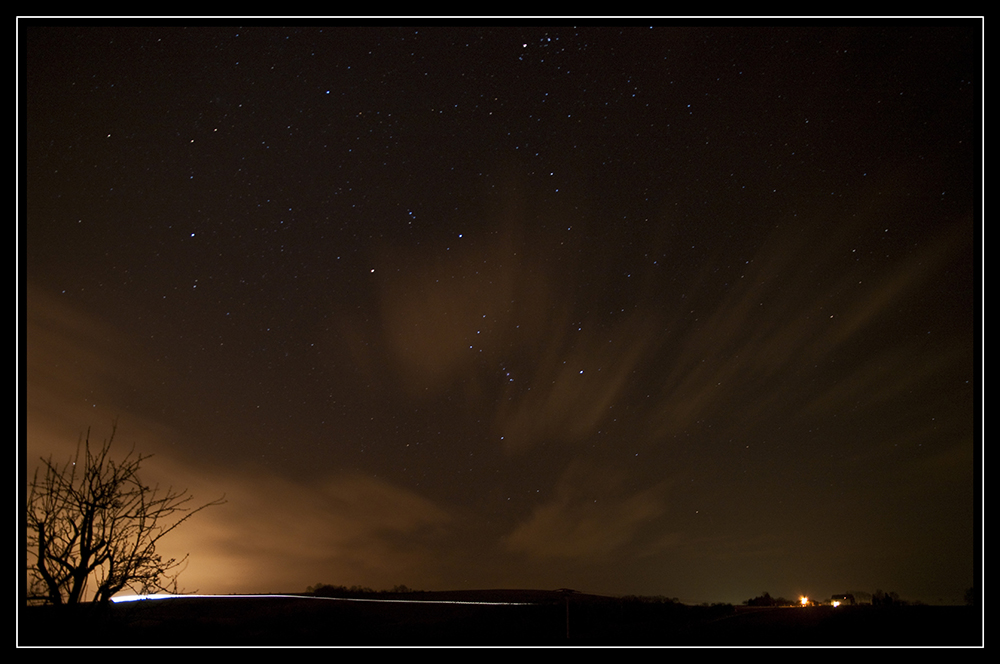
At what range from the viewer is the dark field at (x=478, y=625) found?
17.8 feet

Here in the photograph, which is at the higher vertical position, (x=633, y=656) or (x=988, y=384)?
(x=988, y=384)

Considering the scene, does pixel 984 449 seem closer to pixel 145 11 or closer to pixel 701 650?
pixel 701 650

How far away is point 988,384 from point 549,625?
11.9 m

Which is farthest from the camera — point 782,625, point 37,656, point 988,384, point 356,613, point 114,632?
point 356,613

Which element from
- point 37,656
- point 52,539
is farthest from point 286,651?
point 52,539

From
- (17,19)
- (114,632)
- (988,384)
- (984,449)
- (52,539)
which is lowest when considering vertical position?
(114,632)

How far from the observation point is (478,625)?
14742mm

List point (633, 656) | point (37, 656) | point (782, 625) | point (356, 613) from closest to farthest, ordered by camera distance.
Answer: point (37, 656), point (633, 656), point (782, 625), point (356, 613)

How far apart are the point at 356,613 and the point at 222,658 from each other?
1276 centimetres

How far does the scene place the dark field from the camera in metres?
5.44

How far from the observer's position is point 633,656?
402 centimetres

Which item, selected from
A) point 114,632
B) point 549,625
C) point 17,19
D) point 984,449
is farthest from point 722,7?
point 549,625

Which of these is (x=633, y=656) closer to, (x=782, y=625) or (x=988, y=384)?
(x=988, y=384)

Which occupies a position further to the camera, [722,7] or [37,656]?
[722,7]
